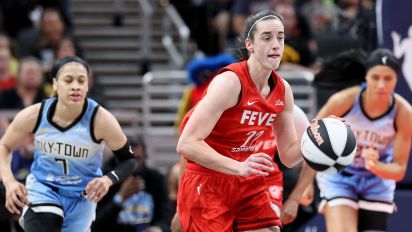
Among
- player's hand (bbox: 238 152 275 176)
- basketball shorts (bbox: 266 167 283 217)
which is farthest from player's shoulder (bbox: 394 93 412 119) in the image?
player's hand (bbox: 238 152 275 176)

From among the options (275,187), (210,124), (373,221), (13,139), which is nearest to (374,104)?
(373,221)

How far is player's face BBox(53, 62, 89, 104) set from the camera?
8016 mm

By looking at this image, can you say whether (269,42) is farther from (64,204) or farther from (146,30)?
(146,30)

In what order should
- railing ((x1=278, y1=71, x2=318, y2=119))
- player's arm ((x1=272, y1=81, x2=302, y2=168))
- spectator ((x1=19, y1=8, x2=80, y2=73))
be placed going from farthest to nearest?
spectator ((x1=19, y1=8, x2=80, y2=73)) → railing ((x1=278, y1=71, x2=318, y2=119)) → player's arm ((x1=272, y1=81, x2=302, y2=168))

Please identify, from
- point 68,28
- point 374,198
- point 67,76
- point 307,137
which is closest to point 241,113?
point 307,137

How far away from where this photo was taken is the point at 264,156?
648 centimetres

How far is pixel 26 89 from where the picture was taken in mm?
12336

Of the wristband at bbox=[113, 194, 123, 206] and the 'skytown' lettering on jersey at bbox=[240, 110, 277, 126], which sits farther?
the wristband at bbox=[113, 194, 123, 206]

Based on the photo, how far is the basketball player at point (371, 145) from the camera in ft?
28.2

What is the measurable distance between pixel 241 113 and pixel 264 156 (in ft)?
1.84

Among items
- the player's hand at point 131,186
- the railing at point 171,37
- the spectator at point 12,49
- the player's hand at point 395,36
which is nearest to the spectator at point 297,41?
the railing at point 171,37

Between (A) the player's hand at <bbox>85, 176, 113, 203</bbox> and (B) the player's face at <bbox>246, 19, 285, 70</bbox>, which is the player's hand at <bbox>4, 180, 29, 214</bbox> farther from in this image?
(B) the player's face at <bbox>246, 19, 285, 70</bbox>

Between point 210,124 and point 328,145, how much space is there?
802mm

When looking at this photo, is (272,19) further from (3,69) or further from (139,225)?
(3,69)
